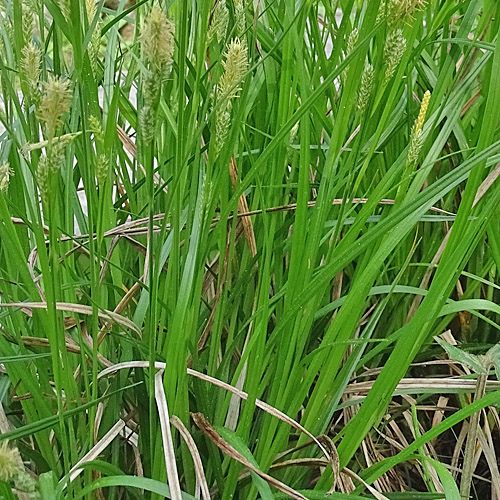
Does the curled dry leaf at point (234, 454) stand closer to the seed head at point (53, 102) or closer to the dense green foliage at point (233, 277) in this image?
the dense green foliage at point (233, 277)

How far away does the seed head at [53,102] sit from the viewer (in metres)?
0.27

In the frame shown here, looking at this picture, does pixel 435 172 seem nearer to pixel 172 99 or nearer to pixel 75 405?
pixel 172 99

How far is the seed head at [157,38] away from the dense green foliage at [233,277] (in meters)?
0.02

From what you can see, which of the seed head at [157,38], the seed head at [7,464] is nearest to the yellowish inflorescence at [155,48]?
the seed head at [157,38]

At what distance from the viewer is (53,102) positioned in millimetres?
271

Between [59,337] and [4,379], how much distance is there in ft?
0.52

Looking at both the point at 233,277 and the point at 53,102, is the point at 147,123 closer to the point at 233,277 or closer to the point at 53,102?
the point at 53,102

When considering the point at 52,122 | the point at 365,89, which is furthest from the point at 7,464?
the point at 365,89

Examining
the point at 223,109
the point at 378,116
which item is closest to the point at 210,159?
the point at 223,109

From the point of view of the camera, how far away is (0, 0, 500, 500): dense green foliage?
401mm

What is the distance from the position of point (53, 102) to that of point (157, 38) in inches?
2.0

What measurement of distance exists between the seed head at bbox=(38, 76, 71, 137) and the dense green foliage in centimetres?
3

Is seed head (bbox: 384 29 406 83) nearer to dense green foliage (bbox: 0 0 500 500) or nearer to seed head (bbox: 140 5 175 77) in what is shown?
dense green foliage (bbox: 0 0 500 500)

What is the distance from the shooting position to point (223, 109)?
1.28 feet
